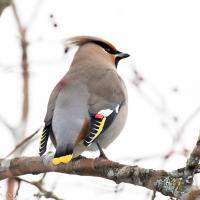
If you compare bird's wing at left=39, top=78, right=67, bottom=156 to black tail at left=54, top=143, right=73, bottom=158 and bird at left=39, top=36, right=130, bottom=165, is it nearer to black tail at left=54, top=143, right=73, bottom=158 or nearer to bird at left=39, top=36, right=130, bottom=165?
bird at left=39, top=36, right=130, bottom=165

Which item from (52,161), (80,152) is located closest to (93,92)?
(80,152)

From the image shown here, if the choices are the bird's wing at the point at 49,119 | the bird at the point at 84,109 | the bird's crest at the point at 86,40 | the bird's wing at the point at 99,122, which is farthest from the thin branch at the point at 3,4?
the bird's crest at the point at 86,40

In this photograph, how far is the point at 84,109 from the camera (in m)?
4.36

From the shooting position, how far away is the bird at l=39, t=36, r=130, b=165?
4090mm

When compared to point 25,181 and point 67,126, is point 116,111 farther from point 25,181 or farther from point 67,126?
point 25,181

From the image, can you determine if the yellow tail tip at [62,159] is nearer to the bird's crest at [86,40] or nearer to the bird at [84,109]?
the bird at [84,109]

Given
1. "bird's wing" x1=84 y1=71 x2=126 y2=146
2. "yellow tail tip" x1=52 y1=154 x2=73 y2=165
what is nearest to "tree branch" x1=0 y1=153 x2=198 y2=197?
"yellow tail tip" x1=52 y1=154 x2=73 y2=165

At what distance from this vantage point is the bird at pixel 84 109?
4.09m

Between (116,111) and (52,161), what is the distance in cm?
91

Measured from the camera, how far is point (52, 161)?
3832 mm

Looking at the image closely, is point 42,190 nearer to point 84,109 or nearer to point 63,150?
point 63,150

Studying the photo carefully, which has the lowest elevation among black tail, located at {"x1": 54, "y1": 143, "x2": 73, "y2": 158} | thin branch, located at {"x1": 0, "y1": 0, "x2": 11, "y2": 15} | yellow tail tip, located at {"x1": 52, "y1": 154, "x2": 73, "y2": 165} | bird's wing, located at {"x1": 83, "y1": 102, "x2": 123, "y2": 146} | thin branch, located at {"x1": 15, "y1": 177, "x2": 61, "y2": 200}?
thin branch, located at {"x1": 15, "y1": 177, "x2": 61, "y2": 200}

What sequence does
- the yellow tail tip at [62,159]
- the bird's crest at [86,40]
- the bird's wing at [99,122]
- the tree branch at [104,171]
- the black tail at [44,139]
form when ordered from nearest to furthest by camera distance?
1. the tree branch at [104,171]
2. the yellow tail tip at [62,159]
3. the black tail at [44,139]
4. the bird's wing at [99,122]
5. the bird's crest at [86,40]

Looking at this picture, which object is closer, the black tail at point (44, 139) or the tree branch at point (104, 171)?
the tree branch at point (104, 171)
